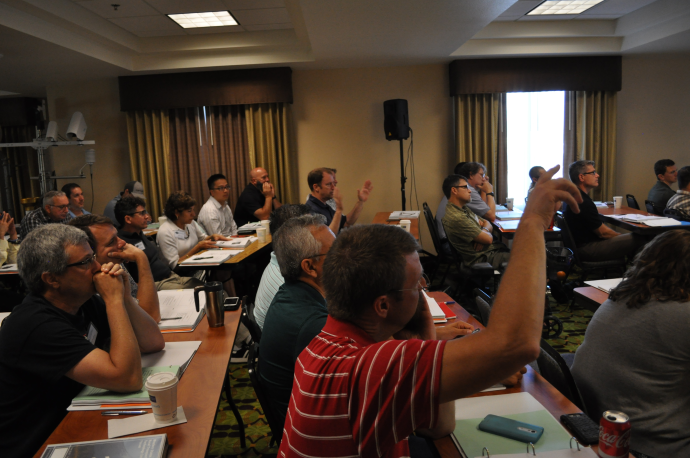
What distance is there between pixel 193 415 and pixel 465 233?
3025 millimetres

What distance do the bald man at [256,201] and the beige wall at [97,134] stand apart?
2.29 meters

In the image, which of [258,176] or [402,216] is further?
[258,176]

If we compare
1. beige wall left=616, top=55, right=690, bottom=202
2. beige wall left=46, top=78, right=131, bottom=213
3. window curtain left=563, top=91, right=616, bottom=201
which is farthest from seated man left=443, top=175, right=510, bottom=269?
beige wall left=46, top=78, right=131, bottom=213

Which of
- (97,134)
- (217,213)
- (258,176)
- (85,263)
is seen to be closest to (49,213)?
(217,213)

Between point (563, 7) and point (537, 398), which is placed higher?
point (563, 7)

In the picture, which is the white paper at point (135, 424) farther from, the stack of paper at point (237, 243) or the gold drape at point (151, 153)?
the gold drape at point (151, 153)

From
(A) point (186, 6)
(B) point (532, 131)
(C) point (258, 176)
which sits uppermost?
(A) point (186, 6)

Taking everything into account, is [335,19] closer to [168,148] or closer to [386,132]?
[386,132]

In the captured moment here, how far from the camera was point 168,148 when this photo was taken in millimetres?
6617

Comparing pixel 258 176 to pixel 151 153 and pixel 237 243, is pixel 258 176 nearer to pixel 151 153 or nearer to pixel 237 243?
pixel 237 243

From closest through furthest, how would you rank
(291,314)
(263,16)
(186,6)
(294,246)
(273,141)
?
(291,314) < (294,246) < (186,6) < (263,16) < (273,141)

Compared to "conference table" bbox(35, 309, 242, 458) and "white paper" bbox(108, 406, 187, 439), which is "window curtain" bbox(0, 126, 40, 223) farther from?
"white paper" bbox(108, 406, 187, 439)

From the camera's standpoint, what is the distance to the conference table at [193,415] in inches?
50.2

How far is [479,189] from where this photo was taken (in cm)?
541
